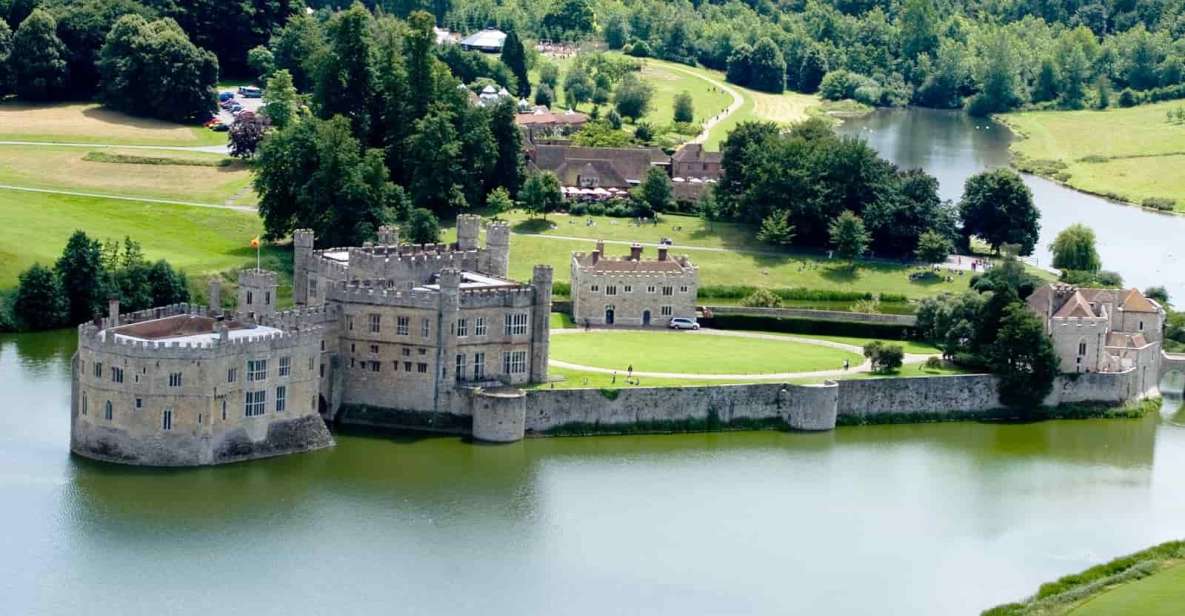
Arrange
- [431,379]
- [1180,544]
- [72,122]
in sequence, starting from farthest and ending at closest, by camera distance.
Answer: [72,122], [431,379], [1180,544]

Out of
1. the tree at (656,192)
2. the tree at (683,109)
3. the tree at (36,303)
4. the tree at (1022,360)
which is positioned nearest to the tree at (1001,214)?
the tree at (656,192)

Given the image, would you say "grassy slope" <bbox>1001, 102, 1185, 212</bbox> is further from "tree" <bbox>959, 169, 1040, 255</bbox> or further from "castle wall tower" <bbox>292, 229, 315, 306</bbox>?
"castle wall tower" <bbox>292, 229, 315, 306</bbox>

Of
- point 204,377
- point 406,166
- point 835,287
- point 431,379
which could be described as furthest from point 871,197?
point 204,377

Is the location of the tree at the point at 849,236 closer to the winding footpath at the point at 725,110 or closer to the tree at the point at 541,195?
the tree at the point at 541,195

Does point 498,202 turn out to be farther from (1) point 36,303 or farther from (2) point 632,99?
(2) point 632,99

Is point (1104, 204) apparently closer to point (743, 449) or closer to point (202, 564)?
point (743, 449)

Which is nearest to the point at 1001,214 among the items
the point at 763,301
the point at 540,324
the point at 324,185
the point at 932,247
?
the point at 932,247

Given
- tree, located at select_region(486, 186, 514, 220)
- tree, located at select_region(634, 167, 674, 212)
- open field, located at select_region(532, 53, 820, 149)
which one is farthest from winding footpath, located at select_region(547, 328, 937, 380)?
open field, located at select_region(532, 53, 820, 149)
